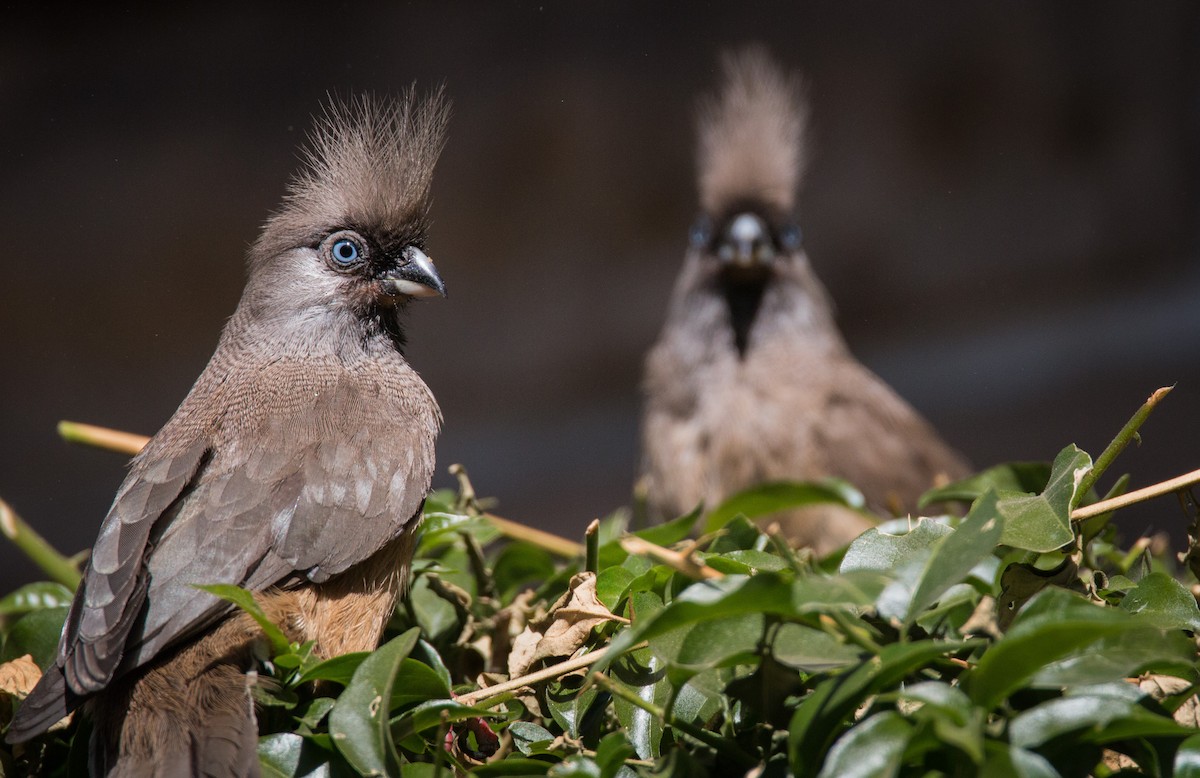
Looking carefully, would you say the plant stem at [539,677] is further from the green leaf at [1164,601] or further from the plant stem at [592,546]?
the green leaf at [1164,601]

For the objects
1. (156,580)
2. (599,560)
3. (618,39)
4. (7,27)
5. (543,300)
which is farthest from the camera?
(543,300)

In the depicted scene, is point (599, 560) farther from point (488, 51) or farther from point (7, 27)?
point (488, 51)

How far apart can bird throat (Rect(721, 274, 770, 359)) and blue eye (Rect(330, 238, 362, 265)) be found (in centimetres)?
244

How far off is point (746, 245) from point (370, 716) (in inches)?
134

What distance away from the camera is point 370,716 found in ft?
4.47

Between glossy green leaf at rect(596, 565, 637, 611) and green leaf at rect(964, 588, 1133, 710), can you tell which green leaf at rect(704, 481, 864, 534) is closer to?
glossy green leaf at rect(596, 565, 637, 611)

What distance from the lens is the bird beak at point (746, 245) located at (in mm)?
4484

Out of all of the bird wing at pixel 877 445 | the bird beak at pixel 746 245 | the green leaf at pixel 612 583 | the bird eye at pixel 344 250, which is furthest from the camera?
the bird beak at pixel 746 245

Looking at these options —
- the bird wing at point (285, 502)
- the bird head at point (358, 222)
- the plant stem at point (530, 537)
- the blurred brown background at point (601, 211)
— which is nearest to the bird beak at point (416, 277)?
the bird head at point (358, 222)

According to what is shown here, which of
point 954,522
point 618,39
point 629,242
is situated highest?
point 618,39

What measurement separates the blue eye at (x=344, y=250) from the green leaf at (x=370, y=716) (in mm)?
1413

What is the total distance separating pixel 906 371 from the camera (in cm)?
652

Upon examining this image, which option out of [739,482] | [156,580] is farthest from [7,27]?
[739,482]

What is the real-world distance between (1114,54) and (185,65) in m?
4.50
